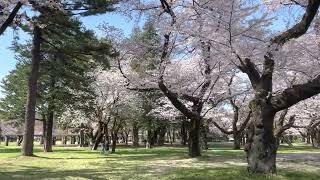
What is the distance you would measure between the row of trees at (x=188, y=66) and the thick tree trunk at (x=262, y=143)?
3 centimetres

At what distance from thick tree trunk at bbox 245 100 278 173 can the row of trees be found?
0.03 metres

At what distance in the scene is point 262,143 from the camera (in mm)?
14461

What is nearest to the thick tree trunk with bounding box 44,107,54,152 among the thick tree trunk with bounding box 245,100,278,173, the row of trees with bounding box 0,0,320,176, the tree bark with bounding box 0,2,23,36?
the row of trees with bounding box 0,0,320,176

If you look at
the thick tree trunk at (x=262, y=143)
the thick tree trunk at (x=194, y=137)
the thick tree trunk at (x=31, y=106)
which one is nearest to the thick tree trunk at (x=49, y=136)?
the thick tree trunk at (x=31, y=106)

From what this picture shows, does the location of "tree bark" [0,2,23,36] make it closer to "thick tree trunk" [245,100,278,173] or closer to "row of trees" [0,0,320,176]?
"row of trees" [0,0,320,176]

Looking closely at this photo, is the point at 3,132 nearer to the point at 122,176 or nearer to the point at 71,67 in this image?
the point at 71,67

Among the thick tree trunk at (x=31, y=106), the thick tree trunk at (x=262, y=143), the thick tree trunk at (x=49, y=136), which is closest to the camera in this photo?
the thick tree trunk at (x=262, y=143)

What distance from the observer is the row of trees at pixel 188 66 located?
1477cm

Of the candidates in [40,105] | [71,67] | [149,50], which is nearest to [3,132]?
[40,105]

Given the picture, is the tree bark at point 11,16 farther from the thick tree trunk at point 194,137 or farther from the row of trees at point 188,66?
the thick tree trunk at point 194,137

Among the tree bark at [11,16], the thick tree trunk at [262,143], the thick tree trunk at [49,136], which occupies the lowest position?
the thick tree trunk at [262,143]

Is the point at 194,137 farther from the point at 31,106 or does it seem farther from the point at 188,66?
the point at 31,106

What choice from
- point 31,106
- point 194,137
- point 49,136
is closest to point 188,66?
point 194,137

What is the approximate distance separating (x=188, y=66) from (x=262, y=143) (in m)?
11.2
